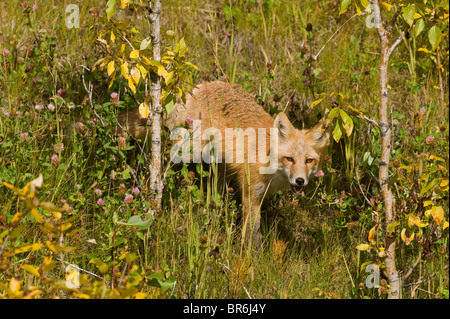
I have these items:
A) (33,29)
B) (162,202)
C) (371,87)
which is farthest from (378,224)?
(33,29)

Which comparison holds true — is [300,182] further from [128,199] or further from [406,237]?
[128,199]

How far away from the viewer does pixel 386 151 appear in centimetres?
343

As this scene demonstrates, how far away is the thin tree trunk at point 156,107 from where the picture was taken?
3594 millimetres

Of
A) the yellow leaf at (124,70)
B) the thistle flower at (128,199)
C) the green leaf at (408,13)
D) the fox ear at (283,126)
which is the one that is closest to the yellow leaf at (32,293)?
the thistle flower at (128,199)

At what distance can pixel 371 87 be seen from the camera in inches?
206

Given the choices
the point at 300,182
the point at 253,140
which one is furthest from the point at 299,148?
the point at 253,140

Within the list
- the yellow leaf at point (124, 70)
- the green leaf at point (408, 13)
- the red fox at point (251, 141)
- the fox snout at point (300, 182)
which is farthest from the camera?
the red fox at point (251, 141)

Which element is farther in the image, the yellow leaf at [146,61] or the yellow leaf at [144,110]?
the yellow leaf at [144,110]

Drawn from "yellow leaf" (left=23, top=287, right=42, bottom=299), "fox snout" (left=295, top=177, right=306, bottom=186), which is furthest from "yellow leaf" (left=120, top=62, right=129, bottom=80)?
"fox snout" (left=295, top=177, right=306, bottom=186)

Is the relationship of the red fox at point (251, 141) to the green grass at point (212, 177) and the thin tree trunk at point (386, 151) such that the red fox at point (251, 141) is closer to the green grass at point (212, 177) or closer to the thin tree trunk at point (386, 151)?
the green grass at point (212, 177)

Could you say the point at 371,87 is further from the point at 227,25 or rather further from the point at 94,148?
the point at 94,148

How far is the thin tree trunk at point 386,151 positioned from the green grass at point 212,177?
164 mm

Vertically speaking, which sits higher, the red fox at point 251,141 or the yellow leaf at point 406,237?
the red fox at point 251,141

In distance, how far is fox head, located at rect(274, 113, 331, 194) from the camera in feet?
15.1
